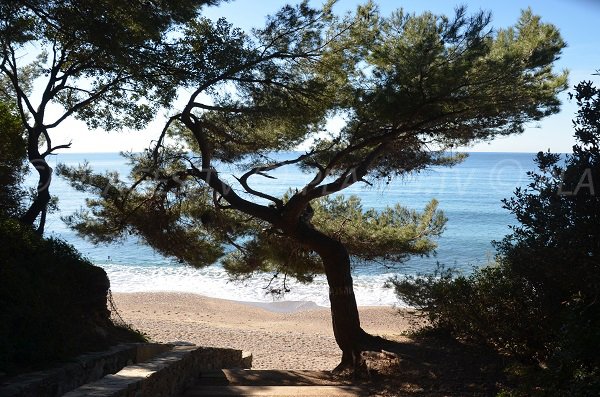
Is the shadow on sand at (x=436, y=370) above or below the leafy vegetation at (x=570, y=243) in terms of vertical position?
below

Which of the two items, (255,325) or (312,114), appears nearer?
(312,114)

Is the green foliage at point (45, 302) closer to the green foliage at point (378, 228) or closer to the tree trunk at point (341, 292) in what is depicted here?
the tree trunk at point (341, 292)

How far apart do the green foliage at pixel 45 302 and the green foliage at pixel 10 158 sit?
5.51 feet

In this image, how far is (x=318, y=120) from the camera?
761 centimetres

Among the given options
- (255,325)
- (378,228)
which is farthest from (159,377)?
(255,325)

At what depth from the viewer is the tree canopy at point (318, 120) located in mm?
6668

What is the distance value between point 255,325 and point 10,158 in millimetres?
11107

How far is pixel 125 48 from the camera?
6176mm

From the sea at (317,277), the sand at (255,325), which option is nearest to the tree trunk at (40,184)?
the sea at (317,277)

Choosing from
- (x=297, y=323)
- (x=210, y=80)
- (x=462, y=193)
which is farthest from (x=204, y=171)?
(x=462, y=193)

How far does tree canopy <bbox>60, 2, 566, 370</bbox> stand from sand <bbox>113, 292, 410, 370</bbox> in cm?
418

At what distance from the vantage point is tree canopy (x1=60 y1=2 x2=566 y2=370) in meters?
6.67

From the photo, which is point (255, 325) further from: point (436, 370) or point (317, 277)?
point (436, 370)

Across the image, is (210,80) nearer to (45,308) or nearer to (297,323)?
(45,308)
